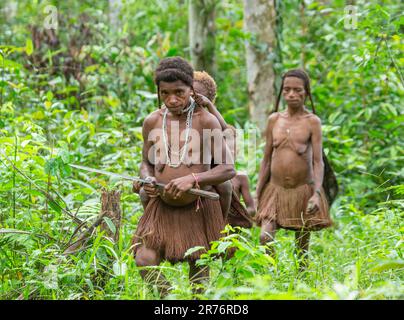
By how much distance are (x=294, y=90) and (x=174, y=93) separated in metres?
1.94

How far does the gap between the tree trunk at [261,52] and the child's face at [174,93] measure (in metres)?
4.83

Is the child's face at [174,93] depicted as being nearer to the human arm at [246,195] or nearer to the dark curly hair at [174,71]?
the dark curly hair at [174,71]

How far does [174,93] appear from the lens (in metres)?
4.44

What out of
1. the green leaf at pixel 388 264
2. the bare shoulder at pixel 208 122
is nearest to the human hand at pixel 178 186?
the bare shoulder at pixel 208 122

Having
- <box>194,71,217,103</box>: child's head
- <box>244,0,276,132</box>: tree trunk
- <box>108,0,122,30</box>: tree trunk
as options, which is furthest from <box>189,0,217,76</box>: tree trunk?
<box>194,71,217,103</box>: child's head

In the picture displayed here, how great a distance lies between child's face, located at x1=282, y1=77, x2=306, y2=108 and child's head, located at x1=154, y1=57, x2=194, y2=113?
1813mm

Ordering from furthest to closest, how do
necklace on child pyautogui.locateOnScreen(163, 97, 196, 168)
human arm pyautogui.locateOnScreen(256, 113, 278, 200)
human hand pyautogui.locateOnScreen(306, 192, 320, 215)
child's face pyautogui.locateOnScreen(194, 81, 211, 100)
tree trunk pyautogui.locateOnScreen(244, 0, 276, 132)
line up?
tree trunk pyautogui.locateOnScreen(244, 0, 276, 132) < human arm pyautogui.locateOnScreen(256, 113, 278, 200) < human hand pyautogui.locateOnScreen(306, 192, 320, 215) < child's face pyautogui.locateOnScreen(194, 81, 211, 100) < necklace on child pyautogui.locateOnScreen(163, 97, 196, 168)

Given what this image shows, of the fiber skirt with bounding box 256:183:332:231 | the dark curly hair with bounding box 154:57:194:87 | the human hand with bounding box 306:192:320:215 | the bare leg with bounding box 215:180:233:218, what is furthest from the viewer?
the fiber skirt with bounding box 256:183:332:231

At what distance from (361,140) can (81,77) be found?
→ 3.67 meters

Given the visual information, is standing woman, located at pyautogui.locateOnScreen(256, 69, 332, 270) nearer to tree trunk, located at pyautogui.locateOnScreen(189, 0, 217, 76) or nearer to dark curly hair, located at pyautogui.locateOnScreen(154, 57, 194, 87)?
dark curly hair, located at pyautogui.locateOnScreen(154, 57, 194, 87)

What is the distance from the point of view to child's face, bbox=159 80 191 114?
174 inches

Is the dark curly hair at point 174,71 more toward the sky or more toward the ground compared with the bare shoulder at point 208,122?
more toward the sky

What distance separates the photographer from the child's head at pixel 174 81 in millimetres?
4398

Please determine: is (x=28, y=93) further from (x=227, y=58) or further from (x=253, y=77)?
(x=227, y=58)
